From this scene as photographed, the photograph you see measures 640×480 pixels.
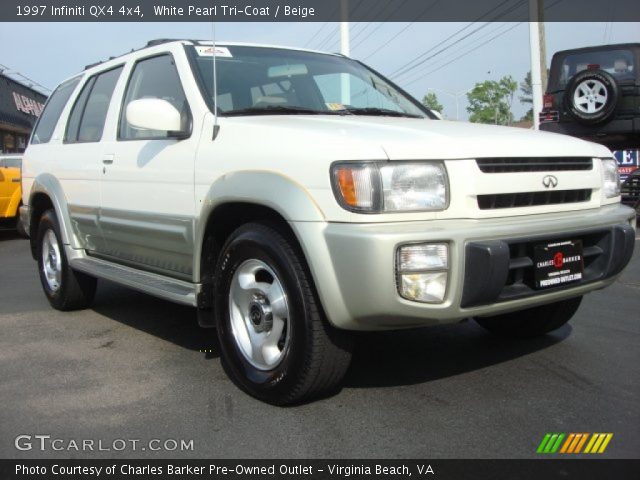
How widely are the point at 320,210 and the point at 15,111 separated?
89.7ft

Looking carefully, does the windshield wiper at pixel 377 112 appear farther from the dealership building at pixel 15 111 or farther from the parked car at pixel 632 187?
the dealership building at pixel 15 111

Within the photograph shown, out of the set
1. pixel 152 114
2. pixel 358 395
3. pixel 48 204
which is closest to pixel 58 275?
pixel 48 204

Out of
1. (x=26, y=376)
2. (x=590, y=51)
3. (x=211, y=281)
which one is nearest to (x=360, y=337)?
(x=211, y=281)

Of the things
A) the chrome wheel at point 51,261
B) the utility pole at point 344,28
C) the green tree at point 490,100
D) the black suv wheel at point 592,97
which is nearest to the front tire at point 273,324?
the chrome wheel at point 51,261

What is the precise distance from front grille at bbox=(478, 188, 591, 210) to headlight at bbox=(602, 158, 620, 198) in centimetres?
19

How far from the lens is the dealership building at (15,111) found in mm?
24797

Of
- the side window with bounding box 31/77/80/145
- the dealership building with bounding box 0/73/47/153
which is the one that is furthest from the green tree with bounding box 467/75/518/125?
the side window with bounding box 31/77/80/145

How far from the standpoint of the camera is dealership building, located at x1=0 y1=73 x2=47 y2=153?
2480cm

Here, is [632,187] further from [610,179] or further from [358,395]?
[358,395]

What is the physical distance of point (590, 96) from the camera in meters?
9.32

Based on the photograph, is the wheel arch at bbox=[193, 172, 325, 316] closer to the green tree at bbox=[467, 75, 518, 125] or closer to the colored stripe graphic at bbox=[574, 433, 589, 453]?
the colored stripe graphic at bbox=[574, 433, 589, 453]

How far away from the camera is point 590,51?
33.1 feet
